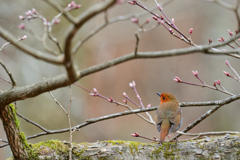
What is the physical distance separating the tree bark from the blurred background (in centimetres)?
723

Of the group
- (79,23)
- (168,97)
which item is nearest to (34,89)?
(79,23)

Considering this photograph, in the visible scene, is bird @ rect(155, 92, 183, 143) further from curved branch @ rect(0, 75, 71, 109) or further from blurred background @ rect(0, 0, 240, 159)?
blurred background @ rect(0, 0, 240, 159)

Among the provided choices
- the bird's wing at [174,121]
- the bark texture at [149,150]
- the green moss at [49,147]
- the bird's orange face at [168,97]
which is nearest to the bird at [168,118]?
the bird's wing at [174,121]

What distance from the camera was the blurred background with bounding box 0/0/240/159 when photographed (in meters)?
9.84

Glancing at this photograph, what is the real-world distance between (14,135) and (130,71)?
8761mm

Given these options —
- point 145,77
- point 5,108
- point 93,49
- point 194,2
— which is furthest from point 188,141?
point 93,49

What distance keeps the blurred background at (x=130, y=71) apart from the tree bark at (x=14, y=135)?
23.7 feet

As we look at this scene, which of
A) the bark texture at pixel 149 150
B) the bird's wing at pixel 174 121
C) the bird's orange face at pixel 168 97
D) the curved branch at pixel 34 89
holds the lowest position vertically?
the bark texture at pixel 149 150

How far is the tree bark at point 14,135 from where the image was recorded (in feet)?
8.36

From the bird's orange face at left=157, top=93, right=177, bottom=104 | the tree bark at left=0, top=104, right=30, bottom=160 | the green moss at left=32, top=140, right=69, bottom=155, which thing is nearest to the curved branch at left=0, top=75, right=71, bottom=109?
the tree bark at left=0, top=104, right=30, bottom=160

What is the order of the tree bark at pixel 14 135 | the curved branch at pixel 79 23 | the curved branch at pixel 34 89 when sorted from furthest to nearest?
the tree bark at pixel 14 135
the curved branch at pixel 34 89
the curved branch at pixel 79 23

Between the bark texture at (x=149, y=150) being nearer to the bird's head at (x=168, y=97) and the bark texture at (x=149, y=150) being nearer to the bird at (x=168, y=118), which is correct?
the bird at (x=168, y=118)

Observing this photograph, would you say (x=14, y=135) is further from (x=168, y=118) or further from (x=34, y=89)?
(x=168, y=118)

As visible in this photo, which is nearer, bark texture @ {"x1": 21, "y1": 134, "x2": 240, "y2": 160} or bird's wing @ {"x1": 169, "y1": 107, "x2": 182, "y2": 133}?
bark texture @ {"x1": 21, "y1": 134, "x2": 240, "y2": 160}
